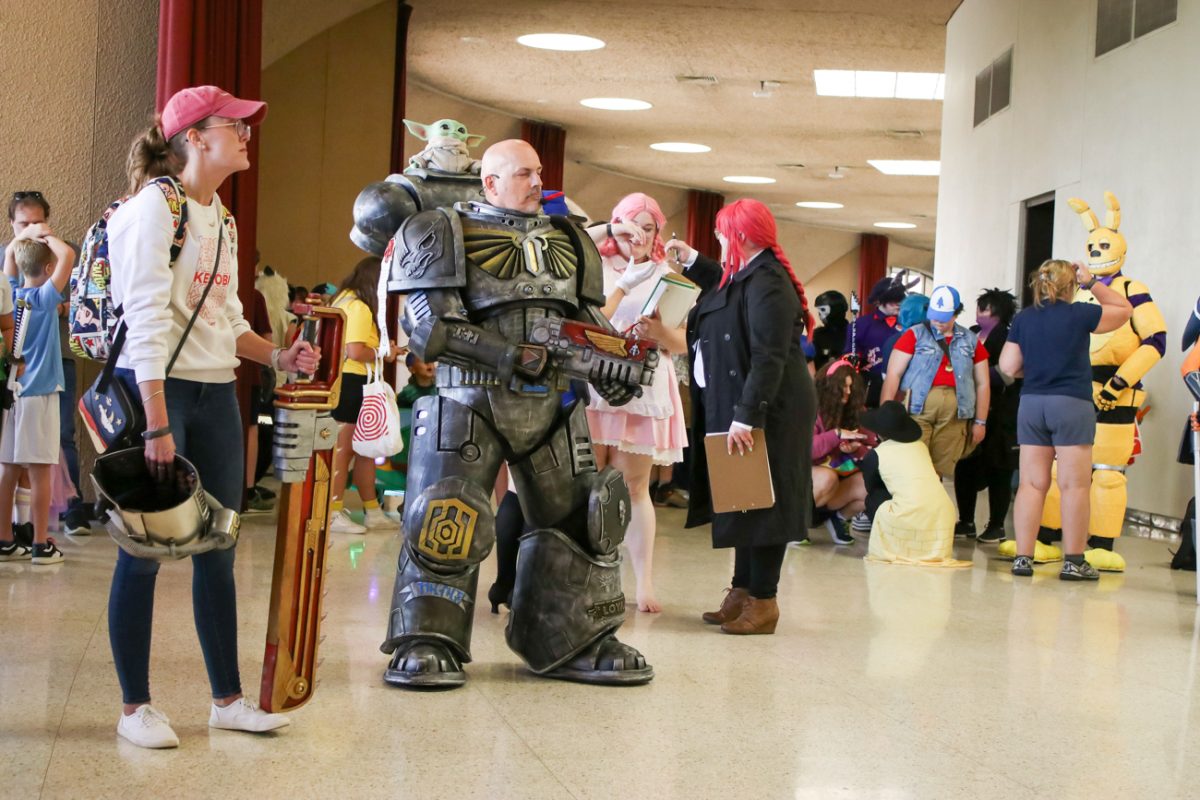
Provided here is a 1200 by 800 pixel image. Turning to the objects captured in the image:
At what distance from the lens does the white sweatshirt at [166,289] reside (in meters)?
2.99

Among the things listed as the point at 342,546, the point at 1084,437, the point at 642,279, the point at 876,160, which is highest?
the point at 876,160

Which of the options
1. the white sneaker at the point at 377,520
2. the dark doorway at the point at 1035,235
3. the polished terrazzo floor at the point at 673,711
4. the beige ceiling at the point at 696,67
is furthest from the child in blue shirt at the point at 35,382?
the dark doorway at the point at 1035,235

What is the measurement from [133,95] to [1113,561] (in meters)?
5.58

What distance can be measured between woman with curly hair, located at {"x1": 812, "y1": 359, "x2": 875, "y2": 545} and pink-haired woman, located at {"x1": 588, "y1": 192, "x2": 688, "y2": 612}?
284 cm

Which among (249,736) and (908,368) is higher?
(908,368)

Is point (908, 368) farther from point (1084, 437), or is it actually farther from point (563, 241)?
point (563, 241)

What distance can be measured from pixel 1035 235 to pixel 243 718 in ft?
28.1

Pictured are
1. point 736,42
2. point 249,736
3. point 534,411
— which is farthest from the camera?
point 736,42

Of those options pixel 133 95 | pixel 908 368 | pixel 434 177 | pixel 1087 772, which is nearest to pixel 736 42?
pixel 908 368

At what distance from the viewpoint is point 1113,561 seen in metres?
7.18

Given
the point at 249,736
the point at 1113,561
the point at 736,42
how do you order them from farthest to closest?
the point at 736,42 → the point at 1113,561 → the point at 249,736

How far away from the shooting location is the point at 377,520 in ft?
24.8

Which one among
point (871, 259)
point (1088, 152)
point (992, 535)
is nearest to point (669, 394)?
point (992, 535)

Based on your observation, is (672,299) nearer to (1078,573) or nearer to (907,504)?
(907,504)
